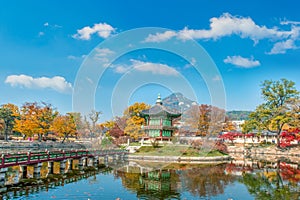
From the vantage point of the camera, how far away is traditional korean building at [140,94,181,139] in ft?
134

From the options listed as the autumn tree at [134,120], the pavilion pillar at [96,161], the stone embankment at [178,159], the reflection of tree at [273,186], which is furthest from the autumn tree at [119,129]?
the reflection of tree at [273,186]

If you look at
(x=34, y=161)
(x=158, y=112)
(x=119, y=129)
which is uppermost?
(x=158, y=112)

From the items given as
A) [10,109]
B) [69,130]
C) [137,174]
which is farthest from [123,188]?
[10,109]

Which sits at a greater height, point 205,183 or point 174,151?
point 174,151

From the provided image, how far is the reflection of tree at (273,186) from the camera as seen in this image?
14953 mm

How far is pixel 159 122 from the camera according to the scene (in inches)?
1623

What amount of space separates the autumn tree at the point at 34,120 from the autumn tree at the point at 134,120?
39.3 feet

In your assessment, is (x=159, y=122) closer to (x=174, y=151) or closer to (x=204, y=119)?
(x=174, y=151)

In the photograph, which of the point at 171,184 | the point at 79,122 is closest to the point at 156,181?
the point at 171,184

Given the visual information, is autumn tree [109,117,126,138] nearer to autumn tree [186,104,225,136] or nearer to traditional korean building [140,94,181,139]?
traditional korean building [140,94,181,139]

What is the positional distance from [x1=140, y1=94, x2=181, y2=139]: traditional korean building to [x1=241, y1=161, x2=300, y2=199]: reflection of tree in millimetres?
19193

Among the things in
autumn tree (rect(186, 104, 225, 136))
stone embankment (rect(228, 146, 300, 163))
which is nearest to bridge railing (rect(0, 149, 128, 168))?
autumn tree (rect(186, 104, 225, 136))

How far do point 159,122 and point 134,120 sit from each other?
4.69 m

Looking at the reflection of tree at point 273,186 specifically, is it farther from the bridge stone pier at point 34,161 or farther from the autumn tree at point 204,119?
the autumn tree at point 204,119
